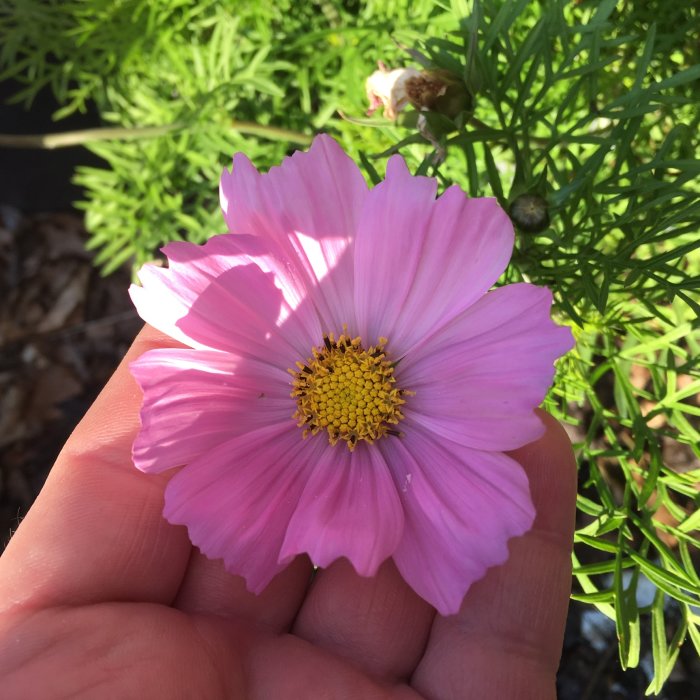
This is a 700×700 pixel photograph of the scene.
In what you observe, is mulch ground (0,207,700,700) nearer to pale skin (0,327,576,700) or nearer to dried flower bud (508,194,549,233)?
pale skin (0,327,576,700)

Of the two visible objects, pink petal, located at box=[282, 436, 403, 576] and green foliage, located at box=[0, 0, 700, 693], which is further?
green foliage, located at box=[0, 0, 700, 693]

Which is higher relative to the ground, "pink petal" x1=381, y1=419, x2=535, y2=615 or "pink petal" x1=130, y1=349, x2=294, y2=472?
"pink petal" x1=130, y1=349, x2=294, y2=472

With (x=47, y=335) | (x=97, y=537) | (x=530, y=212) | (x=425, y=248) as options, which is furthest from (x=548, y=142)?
(x=47, y=335)

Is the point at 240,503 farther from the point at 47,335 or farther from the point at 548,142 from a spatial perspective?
the point at 47,335

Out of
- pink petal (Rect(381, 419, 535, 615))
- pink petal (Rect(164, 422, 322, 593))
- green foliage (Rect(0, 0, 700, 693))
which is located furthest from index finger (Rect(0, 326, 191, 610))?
green foliage (Rect(0, 0, 700, 693))

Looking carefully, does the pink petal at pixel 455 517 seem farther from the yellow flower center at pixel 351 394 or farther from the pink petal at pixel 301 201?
the pink petal at pixel 301 201

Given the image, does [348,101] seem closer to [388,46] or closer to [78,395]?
[388,46]

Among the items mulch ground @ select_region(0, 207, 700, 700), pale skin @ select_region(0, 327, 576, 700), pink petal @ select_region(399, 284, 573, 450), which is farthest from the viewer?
mulch ground @ select_region(0, 207, 700, 700)
